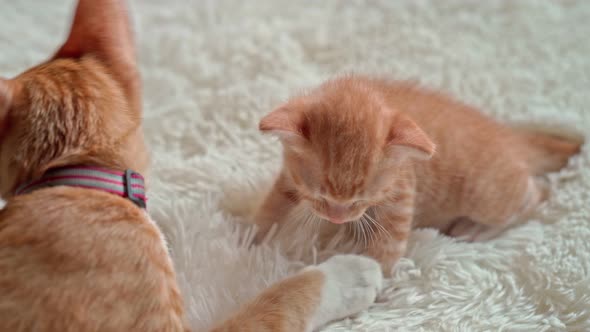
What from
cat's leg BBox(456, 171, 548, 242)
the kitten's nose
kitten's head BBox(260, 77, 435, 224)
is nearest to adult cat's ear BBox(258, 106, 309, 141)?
kitten's head BBox(260, 77, 435, 224)

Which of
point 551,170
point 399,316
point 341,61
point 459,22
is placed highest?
point 459,22

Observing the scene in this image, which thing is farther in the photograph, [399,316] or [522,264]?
[522,264]

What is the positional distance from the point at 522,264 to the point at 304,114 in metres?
0.49

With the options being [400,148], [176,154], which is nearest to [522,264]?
[400,148]

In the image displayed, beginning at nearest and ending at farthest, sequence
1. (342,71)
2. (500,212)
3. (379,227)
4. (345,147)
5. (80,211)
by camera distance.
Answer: (80,211), (345,147), (379,227), (500,212), (342,71)

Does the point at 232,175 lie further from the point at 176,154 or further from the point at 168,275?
the point at 168,275

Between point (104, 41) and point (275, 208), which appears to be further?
point (275, 208)

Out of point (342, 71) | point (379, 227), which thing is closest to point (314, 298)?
point (379, 227)

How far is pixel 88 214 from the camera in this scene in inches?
33.6

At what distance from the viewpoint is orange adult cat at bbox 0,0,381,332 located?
810 millimetres

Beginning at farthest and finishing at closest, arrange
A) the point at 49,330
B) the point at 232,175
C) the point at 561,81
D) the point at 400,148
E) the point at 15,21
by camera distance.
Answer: the point at 15,21
the point at 561,81
the point at 232,175
the point at 400,148
the point at 49,330

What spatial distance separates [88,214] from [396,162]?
0.47 meters

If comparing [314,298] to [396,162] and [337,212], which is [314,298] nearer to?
[337,212]

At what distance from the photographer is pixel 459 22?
1.88 m
